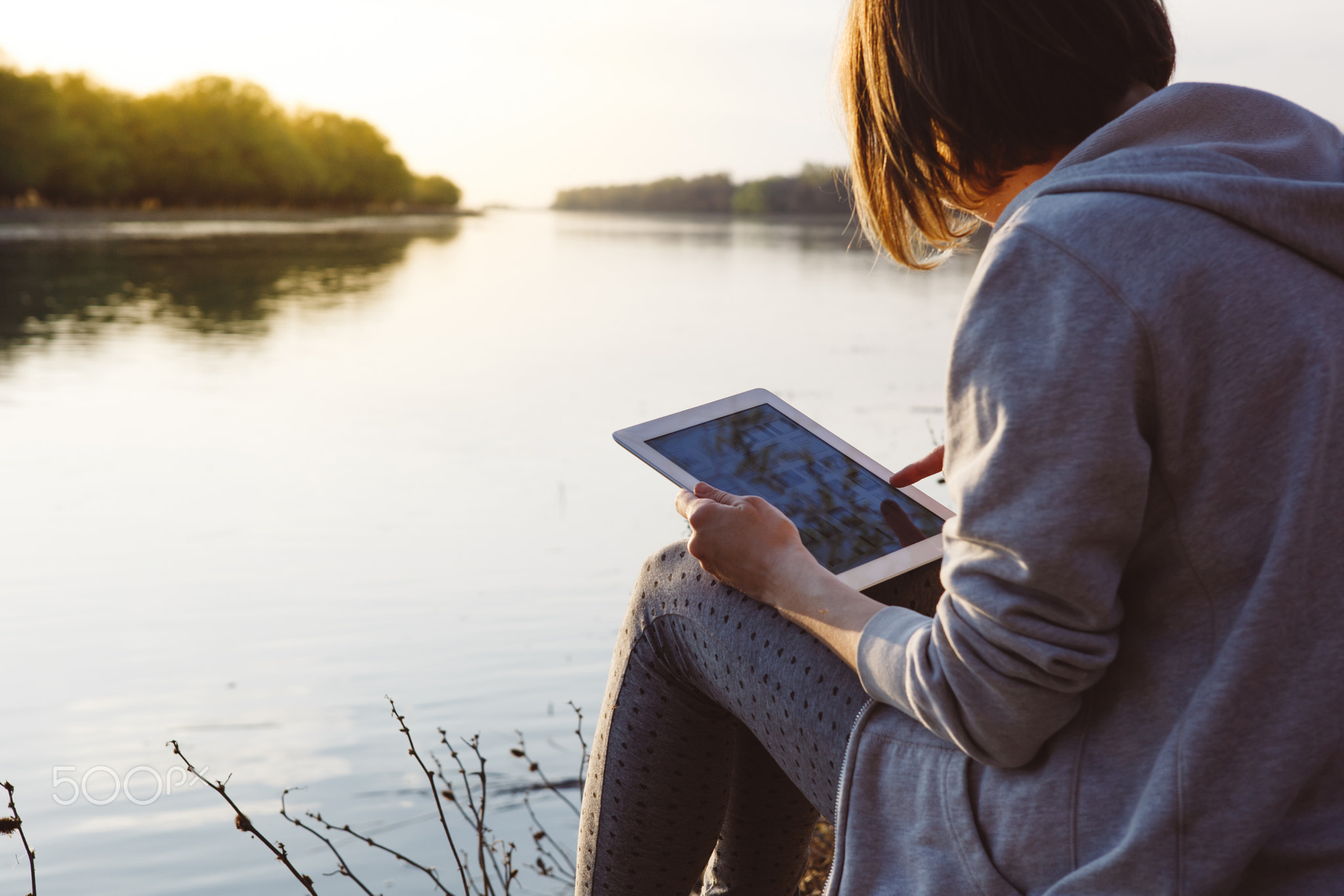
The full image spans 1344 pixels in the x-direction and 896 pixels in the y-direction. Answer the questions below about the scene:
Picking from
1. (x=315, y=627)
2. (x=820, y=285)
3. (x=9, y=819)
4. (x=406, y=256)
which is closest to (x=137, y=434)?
(x=315, y=627)

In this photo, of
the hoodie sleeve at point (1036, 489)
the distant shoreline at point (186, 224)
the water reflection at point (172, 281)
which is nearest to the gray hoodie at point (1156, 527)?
the hoodie sleeve at point (1036, 489)

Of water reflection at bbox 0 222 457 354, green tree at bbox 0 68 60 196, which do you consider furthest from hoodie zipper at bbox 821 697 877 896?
green tree at bbox 0 68 60 196

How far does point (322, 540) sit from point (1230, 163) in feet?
15.8

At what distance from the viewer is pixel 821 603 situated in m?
1.20

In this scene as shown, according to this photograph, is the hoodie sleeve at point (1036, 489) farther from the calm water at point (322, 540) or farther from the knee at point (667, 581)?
the calm water at point (322, 540)

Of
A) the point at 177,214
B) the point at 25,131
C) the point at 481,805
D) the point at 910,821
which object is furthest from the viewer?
the point at 177,214

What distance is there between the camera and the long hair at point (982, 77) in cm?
112

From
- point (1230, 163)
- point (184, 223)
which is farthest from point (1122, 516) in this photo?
point (184, 223)

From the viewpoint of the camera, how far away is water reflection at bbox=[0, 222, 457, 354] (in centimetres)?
1377

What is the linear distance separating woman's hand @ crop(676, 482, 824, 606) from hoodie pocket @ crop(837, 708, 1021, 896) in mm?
195

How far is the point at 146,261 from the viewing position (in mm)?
24156

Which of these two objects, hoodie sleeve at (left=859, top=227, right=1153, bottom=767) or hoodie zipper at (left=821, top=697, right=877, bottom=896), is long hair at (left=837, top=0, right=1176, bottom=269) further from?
hoodie zipper at (left=821, top=697, right=877, bottom=896)

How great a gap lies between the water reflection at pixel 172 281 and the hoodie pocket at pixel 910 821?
39.8 feet

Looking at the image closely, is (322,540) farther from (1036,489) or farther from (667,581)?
(1036,489)
